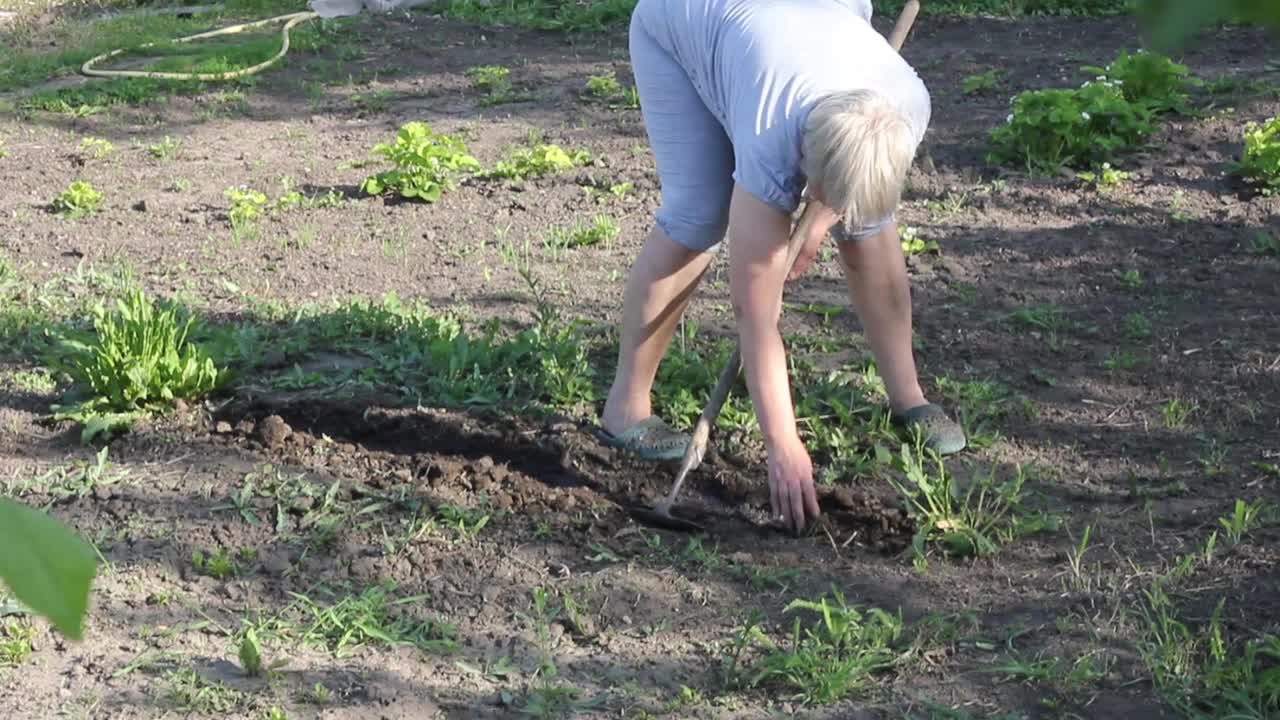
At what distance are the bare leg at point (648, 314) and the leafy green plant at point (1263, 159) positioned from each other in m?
3.08

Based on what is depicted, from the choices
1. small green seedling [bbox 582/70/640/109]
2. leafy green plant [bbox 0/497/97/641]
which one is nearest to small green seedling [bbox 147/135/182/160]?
small green seedling [bbox 582/70/640/109]

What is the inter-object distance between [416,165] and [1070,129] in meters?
2.89

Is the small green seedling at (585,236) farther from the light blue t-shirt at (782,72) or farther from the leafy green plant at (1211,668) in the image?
the leafy green plant at (1211,668)

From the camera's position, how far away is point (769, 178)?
3230 millimetres

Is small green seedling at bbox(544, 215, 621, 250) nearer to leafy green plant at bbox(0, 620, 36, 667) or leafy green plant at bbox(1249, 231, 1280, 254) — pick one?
leafy green plant at bbox(1249, 231, 1280, 254)

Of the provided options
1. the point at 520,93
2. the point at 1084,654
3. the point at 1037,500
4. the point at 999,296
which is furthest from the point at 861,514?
the point at 520,93

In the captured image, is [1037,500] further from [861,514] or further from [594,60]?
[594,60]

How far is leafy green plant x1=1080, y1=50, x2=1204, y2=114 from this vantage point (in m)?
6.76

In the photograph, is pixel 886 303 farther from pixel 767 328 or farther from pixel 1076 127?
pixel 1076 127

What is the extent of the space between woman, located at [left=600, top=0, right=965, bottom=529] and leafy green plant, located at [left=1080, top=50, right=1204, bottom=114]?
3275 mm

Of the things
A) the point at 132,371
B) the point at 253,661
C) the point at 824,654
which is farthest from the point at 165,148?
the point at 824,654

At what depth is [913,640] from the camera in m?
3.24

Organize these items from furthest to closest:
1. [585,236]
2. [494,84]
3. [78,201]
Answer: [494,84] → [78,201] → [585,236]

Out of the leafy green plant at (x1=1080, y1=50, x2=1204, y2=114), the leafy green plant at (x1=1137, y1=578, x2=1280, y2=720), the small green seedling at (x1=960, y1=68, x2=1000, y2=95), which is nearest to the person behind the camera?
the leafy green plant at (x1=1137, y1=578, x2=1280, y2=720)
